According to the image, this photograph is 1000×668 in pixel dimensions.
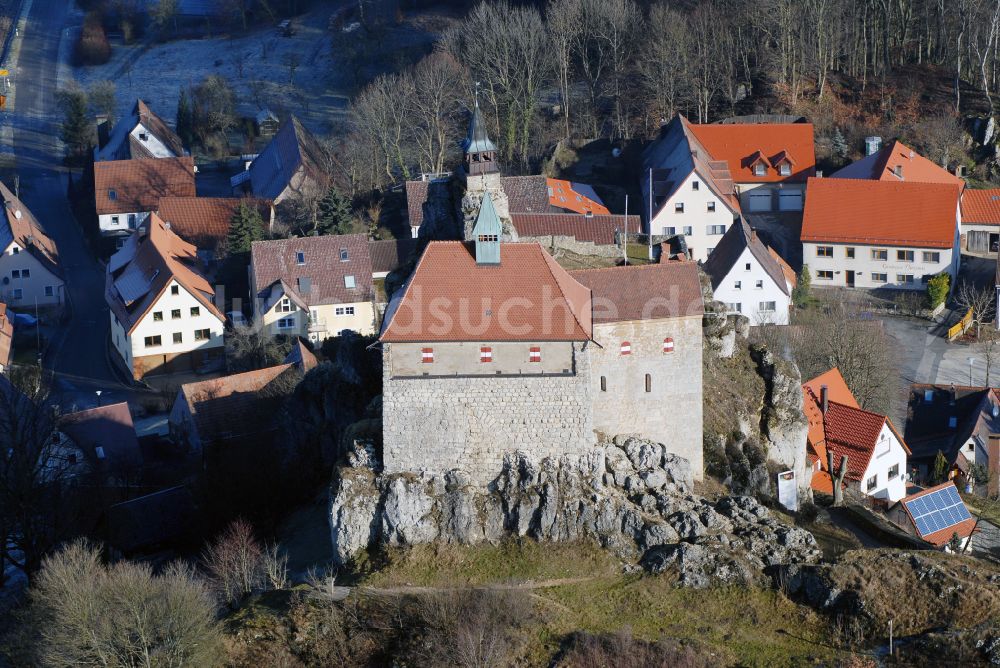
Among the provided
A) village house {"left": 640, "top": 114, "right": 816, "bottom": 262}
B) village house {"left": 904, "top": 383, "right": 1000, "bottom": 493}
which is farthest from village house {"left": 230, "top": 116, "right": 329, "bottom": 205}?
village house {"left": 904, "top": 383, "right": 1000, "bottom": 493}

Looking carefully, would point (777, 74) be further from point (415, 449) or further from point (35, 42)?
→ point (35, 42)

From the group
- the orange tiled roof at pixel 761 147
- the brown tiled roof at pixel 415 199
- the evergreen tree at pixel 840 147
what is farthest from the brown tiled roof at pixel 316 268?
the evergreen tree at pixel 840 147

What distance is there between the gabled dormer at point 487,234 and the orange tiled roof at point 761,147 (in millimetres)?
42313

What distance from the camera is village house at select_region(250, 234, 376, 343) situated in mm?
81688

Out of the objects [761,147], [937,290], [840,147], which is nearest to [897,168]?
[840,147]

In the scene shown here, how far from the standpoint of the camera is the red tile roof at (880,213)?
282ft

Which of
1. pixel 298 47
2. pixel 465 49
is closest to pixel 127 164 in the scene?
pixel 465 49

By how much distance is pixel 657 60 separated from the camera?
9962 cm

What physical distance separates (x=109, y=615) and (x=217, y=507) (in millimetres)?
13463

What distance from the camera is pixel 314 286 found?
270 feet

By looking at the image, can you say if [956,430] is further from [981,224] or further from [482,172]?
[482,172]

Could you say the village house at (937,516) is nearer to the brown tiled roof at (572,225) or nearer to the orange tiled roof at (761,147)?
the brown tiled roof at (572,225)

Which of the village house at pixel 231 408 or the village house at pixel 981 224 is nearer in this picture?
the village house at pixel 231 408

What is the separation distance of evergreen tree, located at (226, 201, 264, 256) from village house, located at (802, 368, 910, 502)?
3686 centimetres
